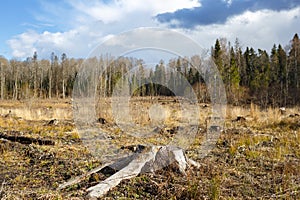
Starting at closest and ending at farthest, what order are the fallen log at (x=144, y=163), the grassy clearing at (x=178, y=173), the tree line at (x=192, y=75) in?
the grassy clearing at (x=178, y=173) < the fallen log at (x=144, y=163) < the tree line at (x=192, y=75)

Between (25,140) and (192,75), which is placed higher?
(192,75)

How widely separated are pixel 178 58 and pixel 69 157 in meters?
3.02

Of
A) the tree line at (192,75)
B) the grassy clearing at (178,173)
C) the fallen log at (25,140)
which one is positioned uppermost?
the tree line at (192,75)

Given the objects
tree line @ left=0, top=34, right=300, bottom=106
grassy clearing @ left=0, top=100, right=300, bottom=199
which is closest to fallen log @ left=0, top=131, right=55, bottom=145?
grassy clearing @ left=0, top=100, right=300, bottom=199

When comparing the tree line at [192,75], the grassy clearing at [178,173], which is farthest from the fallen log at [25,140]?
the tree line at [192,75]

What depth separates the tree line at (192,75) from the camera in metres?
6.44

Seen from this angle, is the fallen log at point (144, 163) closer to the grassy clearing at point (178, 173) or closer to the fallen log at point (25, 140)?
the grassy clearing at point (178, 173)

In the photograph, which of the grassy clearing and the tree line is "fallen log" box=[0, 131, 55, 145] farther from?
the tree line

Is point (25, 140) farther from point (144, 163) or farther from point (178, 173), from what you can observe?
point (178, 173)

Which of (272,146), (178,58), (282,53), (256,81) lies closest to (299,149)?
(272,146)

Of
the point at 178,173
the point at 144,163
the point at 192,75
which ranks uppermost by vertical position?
the point at 192,75

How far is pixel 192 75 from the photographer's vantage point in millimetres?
9039

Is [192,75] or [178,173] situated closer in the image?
[178,173]

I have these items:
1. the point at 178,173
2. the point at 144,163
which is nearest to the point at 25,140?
the point at 144,163
